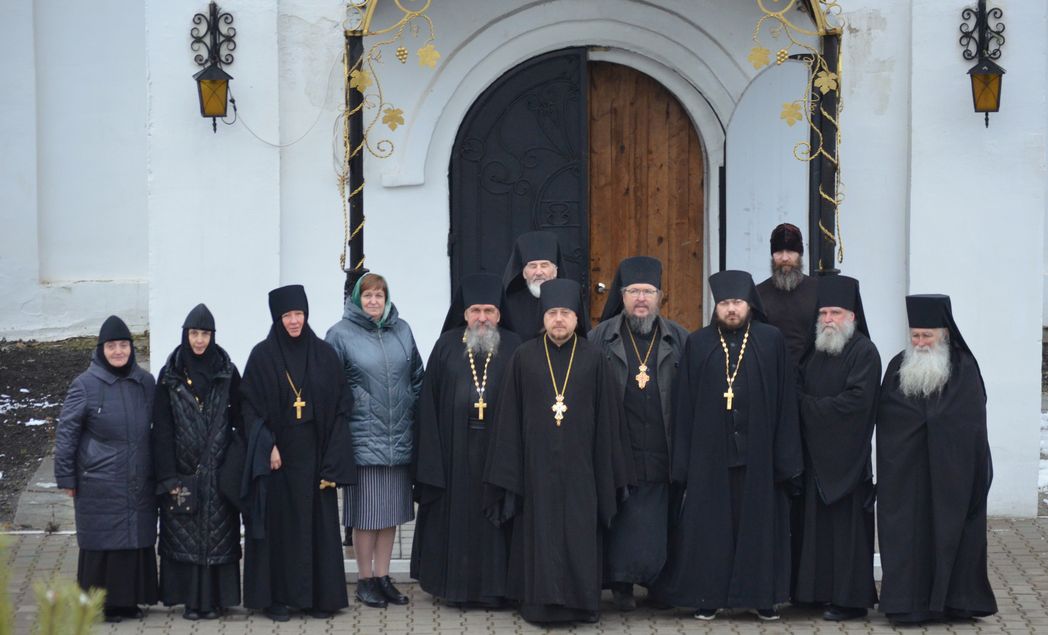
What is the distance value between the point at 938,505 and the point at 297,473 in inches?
126

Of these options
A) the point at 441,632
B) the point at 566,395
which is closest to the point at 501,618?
the point at 441,632

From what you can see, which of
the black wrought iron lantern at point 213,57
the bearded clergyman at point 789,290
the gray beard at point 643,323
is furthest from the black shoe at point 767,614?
the black wrought iron lantern at point 213,57

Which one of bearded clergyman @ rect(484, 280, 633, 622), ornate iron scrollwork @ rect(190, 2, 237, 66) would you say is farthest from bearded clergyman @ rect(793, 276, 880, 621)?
ornate iron scrollwork @ rect(190, 2, 237, 66)

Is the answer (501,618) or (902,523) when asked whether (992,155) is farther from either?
(501,618)

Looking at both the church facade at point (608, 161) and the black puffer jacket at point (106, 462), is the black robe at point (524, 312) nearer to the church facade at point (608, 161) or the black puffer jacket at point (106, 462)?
the church facade at point (608, 161)

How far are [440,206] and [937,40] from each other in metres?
3.39

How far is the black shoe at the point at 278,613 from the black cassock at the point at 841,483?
8.50 ft

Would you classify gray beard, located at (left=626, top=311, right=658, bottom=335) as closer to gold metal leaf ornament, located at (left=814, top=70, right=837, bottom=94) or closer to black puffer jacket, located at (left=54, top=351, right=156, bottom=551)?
gold metal leaf ornament, located at (left=814, top=70, right=837, bottom=94)

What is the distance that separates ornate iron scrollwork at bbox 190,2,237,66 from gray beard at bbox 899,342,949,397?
4.64m

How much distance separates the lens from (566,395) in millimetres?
7980

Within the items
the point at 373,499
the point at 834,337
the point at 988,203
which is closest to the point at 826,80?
the point at 988,203

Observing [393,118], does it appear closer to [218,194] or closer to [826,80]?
[218,194]

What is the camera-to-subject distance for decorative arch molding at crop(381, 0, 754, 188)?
35.1ft

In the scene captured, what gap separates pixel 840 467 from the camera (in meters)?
8.05
